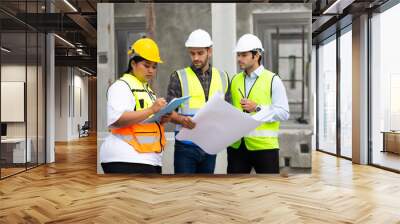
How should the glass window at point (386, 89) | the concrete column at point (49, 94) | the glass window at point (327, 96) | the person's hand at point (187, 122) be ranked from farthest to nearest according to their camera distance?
the glass window at point (327, 96) < the concrete column at point (49, 94) < the glass window at point (386, 89) < the person's hand at point (187, 122)

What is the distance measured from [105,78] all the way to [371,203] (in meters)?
3.88

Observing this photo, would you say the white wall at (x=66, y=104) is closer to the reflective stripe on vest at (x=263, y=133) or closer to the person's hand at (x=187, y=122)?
the reflective stripe on vest at (x=263, y=133)

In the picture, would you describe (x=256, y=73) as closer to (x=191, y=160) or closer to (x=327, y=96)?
(x=191, y=160)

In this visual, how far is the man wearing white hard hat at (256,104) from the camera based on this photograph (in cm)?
610

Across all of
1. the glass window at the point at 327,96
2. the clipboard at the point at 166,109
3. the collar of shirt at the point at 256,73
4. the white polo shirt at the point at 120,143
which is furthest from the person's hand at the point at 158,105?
the glass window at the point at 327,96

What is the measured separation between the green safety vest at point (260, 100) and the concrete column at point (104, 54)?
1.78 metres

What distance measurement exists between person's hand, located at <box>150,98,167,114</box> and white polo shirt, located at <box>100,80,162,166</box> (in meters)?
0.30

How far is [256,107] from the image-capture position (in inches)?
240

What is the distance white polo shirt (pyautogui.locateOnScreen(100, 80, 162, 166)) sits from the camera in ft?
12.2

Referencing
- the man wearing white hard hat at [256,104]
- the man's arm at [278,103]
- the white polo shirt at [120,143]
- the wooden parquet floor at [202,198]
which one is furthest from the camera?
the man's arm at [278,103]

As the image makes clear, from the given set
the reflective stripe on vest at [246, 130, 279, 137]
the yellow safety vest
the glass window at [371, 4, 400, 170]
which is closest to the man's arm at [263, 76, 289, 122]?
the reflective stripe on vest at [246, 130, 279, 137]

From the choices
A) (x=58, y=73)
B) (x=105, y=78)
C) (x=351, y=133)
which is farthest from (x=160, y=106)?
(x=58, y=73)

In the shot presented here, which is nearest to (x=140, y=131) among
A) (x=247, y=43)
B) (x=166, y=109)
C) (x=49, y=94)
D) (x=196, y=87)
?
(x=166, y=109)

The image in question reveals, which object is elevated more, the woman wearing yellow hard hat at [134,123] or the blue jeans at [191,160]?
the woman wearing yellow hard hat at [134,123]
